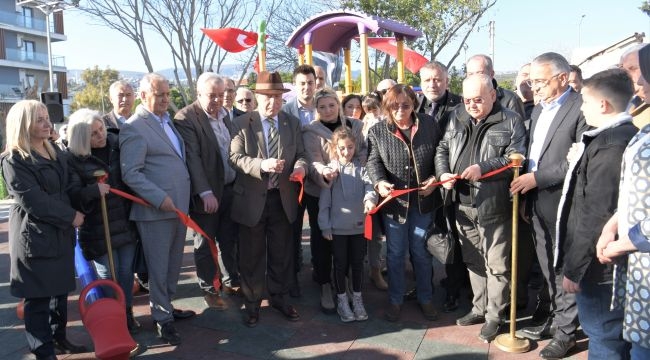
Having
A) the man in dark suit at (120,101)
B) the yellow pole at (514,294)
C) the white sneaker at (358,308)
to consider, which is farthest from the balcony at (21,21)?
the yellow pole at (514,294)

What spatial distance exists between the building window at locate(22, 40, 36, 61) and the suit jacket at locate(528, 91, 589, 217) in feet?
150

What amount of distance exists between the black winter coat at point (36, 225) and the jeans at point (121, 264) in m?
0.42

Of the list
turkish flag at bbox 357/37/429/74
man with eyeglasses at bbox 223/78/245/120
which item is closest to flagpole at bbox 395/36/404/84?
turkish flag at bbox 357/37/429/74

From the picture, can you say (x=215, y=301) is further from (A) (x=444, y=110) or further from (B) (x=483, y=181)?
(A) (x=444, y=110)

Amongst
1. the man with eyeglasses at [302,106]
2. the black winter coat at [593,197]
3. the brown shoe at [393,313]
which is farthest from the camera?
the man with eyeglasses at [302,106]

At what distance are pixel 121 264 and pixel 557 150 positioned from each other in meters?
3.36

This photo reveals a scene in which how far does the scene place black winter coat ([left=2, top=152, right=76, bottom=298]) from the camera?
3166 millimetres

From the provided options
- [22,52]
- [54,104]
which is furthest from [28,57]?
[54,104]

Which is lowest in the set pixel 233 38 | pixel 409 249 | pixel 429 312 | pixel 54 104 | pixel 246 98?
pixel 429 312

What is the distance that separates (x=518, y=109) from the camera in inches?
174

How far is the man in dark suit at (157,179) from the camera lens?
144 inches

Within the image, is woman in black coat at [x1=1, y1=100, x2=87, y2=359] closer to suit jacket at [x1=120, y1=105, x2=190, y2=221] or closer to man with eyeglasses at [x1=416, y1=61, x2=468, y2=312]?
suit jacket at [x1=120, y1=105, x2=190, y2=221]

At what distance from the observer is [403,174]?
156 inches

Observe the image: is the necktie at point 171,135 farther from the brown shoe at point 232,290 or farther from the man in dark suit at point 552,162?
the man in dark suit at point 552,162
